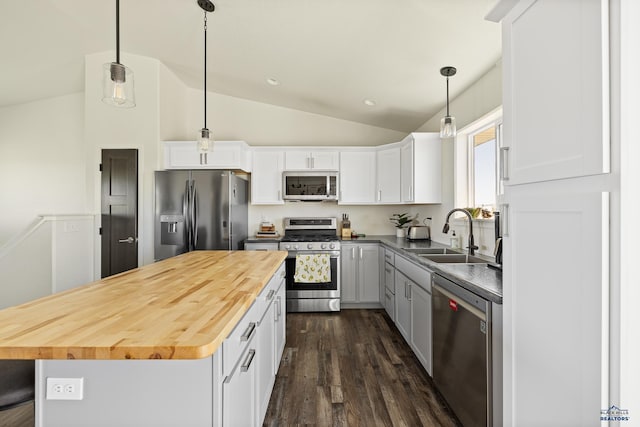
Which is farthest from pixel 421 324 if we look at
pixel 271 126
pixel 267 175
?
pixel 271 126

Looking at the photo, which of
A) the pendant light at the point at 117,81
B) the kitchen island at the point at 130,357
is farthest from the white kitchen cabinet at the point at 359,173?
the kitchen island at the point at 130,357

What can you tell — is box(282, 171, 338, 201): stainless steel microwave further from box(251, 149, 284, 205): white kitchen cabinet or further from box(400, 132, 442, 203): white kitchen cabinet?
box(400, 132, 442, 203): white kitchen cabinet

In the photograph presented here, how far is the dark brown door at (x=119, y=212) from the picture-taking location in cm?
374

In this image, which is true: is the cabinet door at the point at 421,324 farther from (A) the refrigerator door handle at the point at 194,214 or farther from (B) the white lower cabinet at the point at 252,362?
(A) the refrigerator door handle at the point at 194,214

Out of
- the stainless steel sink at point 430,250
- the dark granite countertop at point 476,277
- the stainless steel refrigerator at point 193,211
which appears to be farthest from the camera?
the stainless steel refrigerator at point 193,211

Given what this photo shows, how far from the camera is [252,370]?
1449mm

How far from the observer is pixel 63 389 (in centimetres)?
90

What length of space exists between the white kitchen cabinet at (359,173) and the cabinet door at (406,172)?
0.42 m

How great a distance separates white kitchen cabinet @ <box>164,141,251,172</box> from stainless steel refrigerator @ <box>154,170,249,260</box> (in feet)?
1.04

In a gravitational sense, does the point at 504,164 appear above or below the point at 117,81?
below

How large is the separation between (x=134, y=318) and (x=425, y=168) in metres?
3.29

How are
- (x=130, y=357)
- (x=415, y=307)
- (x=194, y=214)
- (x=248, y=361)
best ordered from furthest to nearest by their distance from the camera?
1. (x=194, y=214)
2. (x=415, y=307)
3. (x=248, y=361)
4. (x=130, y=357)

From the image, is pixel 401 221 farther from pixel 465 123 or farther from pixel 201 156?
pixel 201 156

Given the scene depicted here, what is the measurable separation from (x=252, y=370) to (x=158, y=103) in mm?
3533
